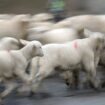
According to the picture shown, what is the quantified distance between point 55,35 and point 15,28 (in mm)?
958

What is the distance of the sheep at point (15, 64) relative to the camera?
772 centimetres

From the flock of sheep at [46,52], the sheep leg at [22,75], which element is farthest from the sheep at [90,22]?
the sheep leg at [22,75]

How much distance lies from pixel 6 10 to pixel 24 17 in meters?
7.98

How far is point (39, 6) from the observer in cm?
1870

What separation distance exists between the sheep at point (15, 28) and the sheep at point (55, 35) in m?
0.37

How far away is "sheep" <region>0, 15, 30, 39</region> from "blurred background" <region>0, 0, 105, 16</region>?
529cm

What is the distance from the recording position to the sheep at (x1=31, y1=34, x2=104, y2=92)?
27.5 feet

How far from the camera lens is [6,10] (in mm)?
18344

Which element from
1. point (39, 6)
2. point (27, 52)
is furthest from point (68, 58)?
point (39, 6)

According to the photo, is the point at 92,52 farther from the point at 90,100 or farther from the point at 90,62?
the point at 90,100

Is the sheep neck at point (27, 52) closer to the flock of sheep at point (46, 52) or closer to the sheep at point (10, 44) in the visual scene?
the flock of sheep at point (46, 52)

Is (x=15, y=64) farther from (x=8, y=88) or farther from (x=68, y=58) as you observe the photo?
(x=68, y=58)

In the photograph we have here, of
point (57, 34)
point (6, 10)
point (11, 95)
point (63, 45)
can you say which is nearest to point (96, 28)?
point (57, 34)

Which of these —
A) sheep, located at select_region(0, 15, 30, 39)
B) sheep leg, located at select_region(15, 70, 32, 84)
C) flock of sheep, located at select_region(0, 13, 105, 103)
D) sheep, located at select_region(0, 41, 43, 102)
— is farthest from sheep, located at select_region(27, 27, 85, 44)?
sheep leg, located at select_region(15, 70, 32, 84)
